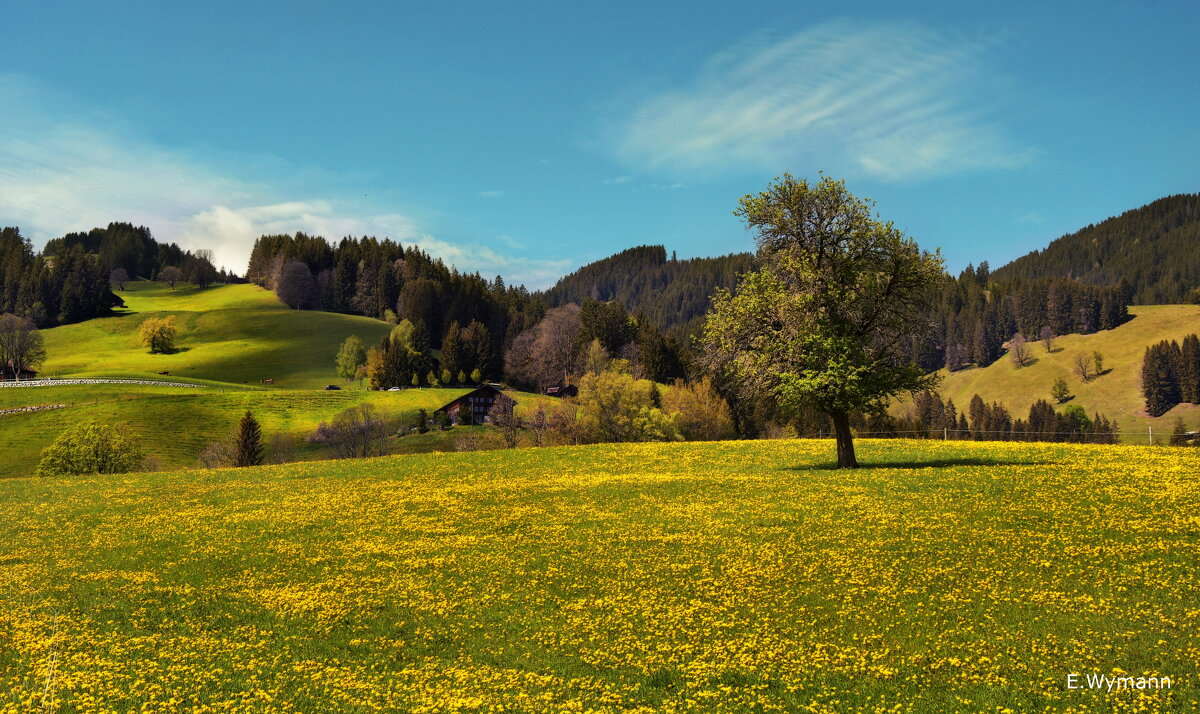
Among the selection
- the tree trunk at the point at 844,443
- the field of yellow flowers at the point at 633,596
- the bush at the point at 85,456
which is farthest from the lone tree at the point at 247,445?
the tree trunk at the point at 844,443

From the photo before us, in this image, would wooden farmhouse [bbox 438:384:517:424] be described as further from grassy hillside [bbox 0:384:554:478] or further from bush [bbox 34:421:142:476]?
bush [bbox 34:421:142:476]

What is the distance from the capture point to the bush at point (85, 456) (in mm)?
72125

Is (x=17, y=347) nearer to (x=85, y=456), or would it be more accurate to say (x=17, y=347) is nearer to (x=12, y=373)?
(x=12, y=373)

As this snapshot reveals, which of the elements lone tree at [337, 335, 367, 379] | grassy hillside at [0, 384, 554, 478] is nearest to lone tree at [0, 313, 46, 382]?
grassy hillside at [0, 384, 554, 478]

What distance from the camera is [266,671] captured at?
16.2 meters

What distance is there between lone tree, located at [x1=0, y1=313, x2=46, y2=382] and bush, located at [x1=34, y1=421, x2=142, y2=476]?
123720mm

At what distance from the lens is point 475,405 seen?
150750 mm

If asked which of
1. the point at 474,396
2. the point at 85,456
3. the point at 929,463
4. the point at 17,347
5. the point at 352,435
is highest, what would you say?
the point at 17,347

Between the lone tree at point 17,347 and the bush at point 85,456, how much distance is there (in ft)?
406

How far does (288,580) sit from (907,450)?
122ft

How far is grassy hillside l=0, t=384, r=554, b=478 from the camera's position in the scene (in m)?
104

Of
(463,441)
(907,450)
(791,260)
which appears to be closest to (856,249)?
(791,260)

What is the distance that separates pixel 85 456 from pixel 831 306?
241 feet

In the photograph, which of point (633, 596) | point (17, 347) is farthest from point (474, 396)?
point (633, 596)
